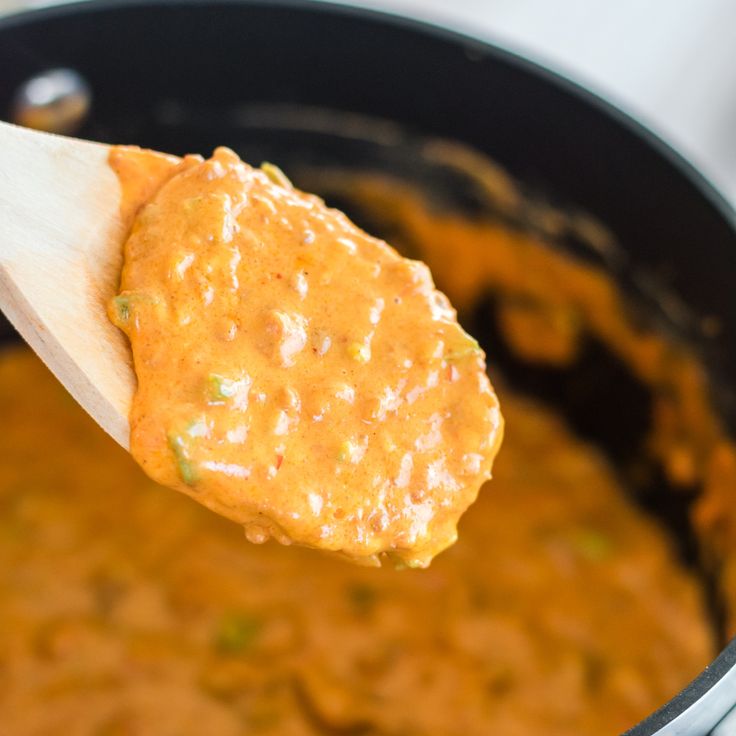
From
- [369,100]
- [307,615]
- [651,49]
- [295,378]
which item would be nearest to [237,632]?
[307,615]

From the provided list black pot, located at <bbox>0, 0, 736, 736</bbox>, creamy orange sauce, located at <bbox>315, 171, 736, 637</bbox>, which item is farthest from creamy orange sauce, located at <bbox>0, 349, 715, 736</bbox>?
black pot, located at <bbox>0, 0, 736, 736</bbox>

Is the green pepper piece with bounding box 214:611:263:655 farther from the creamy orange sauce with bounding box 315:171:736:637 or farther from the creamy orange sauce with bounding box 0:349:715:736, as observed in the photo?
the creamy orange sauce with bounding box 315:171:736:637

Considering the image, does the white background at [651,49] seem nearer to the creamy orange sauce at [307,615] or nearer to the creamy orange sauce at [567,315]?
the creamy orange sauce at [567,315]

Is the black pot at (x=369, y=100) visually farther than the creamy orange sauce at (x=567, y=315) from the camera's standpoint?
No

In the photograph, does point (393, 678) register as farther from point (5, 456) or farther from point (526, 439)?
point (5, 456)

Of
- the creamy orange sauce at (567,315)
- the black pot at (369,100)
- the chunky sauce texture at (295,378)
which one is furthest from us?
the creamy orange sauce at (567,315)

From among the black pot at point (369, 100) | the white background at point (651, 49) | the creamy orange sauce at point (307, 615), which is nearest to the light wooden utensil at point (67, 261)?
the black pot at point (369, 100)

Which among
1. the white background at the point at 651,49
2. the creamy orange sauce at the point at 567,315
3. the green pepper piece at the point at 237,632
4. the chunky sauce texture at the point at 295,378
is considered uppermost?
the white background at the point at 651,49
